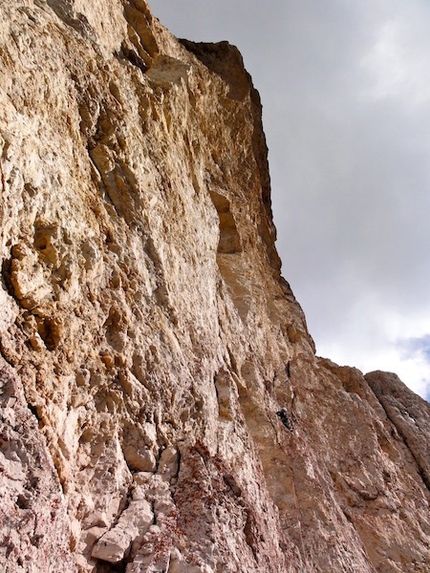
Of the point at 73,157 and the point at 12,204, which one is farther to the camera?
the point at 73,157

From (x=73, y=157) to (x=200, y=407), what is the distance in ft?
15.1

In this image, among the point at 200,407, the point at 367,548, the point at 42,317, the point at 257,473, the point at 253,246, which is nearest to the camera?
the point at 42,317

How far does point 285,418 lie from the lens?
11539mm

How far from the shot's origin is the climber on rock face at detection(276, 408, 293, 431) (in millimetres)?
11266

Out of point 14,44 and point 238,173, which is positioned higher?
point 238,173

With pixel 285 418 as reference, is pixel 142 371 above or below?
below

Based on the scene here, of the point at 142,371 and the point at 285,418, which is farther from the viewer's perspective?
the point at 285,418

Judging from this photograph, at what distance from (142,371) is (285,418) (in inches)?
248

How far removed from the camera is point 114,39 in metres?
11.9

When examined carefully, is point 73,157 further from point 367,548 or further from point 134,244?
point 367,548

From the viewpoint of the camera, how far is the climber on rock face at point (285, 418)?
11.3m

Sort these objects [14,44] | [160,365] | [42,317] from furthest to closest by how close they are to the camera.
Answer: [160,365]
[14,44]
[42,317]

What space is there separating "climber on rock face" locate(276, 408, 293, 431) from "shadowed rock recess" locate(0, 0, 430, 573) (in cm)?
17

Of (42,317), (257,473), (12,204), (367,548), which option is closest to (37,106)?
(12,204)
